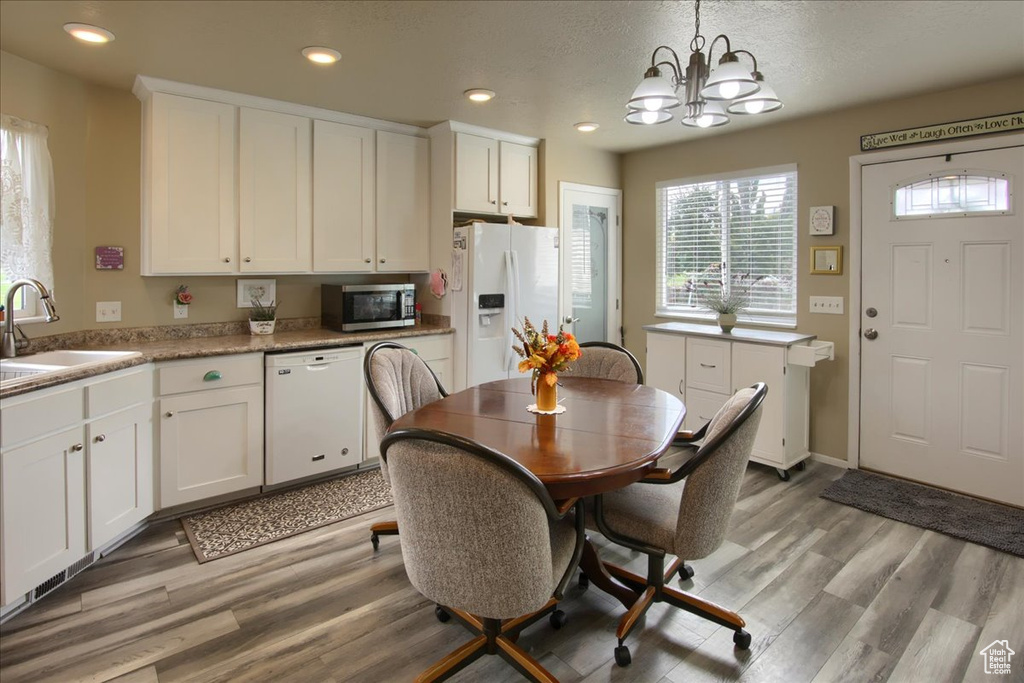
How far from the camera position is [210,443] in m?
3.18

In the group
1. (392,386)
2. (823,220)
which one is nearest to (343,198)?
(392,386)

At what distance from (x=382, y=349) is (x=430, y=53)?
1458 mm

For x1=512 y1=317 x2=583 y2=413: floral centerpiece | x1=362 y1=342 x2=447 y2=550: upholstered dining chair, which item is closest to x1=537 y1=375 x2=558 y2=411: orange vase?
x1=512 y1=317 x2=583 y2=413: floral centerpiece

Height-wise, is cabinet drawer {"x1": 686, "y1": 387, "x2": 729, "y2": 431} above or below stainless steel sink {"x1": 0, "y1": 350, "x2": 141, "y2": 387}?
below

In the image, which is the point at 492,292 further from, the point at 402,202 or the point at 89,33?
the point at 89,33

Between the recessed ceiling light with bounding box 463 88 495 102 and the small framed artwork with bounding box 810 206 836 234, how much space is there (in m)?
2.32

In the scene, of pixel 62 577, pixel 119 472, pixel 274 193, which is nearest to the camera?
pixel 62 577

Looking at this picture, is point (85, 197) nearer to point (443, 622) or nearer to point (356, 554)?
point (356, 554)

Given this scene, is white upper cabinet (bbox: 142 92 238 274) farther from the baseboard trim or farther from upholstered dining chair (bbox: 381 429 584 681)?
the baseboard trim

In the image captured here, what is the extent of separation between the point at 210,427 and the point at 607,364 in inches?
→ 85.9

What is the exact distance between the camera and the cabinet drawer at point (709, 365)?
4.06 meters

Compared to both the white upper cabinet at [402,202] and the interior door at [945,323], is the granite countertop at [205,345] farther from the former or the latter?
the interior door at [945,323]

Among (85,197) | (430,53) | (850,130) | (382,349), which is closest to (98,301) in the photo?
(85,197)

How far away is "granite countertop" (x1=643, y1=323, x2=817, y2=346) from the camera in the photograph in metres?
3.81
